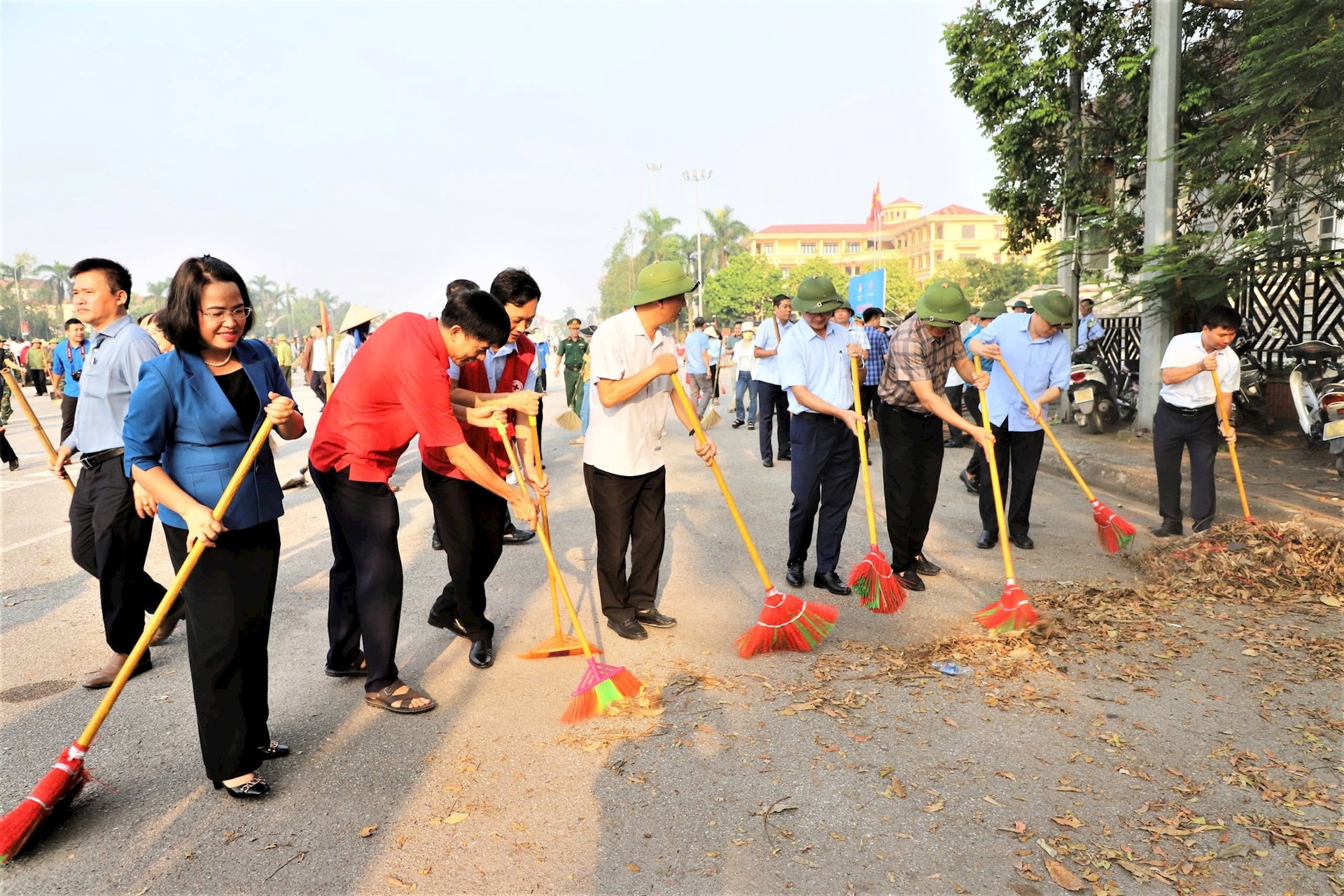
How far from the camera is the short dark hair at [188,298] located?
3.02 meters

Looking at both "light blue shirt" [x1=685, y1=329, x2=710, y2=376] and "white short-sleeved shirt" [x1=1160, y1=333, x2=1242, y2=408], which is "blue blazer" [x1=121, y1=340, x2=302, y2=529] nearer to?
"white short-sleeved shirt" [x1=1160, y1=333, x2=1242, y2=408]

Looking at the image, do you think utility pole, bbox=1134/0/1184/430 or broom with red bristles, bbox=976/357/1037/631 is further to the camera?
utility pole, bbox=1134/0/1184/430

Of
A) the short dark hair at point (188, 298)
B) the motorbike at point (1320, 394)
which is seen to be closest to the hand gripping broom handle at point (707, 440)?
the short dark hair at point (188, 298)

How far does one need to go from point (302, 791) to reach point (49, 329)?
78.3 meters

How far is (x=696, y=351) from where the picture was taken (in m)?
14.7

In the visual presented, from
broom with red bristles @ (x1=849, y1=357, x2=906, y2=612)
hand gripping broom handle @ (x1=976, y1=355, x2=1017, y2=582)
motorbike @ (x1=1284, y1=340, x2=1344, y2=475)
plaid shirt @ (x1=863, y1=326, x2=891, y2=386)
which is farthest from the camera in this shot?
plaid shirt @ (x1=863, y1=326, x2=891, y2=386)

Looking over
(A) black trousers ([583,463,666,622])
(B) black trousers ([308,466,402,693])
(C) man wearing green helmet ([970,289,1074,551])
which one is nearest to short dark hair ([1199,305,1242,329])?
(C) man wearing green helmet ([970,289,1074,551])

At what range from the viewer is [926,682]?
405cm

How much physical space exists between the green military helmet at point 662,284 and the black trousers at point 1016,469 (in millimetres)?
3138

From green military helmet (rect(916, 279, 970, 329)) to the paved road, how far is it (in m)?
1.62

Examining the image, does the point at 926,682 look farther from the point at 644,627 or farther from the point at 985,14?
the point at 985,14

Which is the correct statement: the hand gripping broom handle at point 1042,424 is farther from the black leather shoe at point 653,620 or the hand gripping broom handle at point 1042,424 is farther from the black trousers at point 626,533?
the black leather shoe at point 653,620

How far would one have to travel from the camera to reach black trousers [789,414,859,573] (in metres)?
5.54

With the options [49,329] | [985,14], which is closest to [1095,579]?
[985,14]
